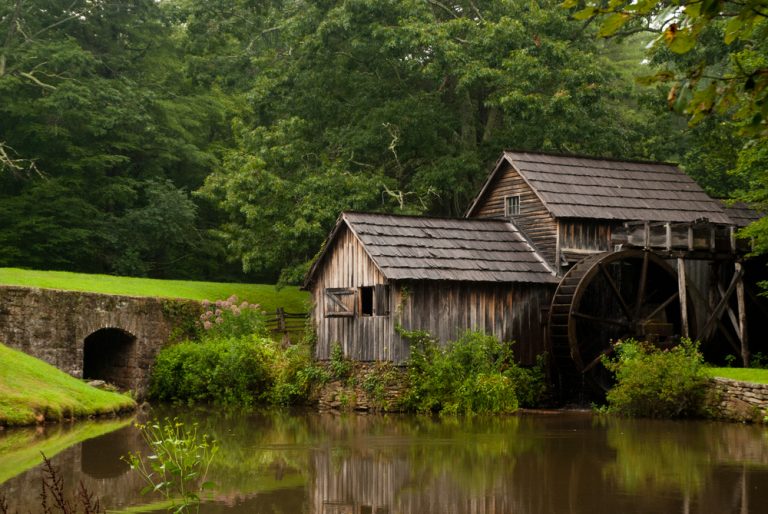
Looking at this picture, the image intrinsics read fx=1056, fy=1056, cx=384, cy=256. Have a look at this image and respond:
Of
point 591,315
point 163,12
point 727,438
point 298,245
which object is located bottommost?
point 727,438

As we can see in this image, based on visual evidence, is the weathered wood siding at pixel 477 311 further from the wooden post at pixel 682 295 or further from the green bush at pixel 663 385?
the green bush at pixel 663 385

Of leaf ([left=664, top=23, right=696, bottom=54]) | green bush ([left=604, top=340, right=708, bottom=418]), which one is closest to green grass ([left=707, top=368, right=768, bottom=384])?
green bush ([left=604, top=340, right=708, bottom=418])

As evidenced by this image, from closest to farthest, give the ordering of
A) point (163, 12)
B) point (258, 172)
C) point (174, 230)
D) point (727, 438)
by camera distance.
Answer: point (727, 438) → point (258, 172) → point (174, 230) → point (163, 12)

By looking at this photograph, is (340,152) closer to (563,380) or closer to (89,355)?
(89,355)

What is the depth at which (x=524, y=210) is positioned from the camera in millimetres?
28656

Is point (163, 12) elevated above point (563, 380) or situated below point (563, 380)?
above

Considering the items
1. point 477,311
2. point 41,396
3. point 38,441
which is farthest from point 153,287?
point 38,441

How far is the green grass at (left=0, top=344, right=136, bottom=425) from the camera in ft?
63.2

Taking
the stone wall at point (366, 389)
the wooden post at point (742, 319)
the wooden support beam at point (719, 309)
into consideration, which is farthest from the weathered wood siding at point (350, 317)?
the wooden post at point (742, 319)

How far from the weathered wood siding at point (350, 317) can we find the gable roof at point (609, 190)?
16.8 ft

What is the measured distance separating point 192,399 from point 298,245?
8.52 m

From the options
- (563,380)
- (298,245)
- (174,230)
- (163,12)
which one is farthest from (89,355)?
(163,12)

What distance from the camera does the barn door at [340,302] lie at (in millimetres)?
26453

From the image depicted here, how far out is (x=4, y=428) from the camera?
729 inches
